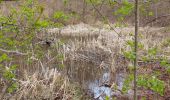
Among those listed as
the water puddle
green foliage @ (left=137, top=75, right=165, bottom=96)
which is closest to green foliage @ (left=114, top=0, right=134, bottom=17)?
green foliage @ (left=137, top=75, right=165, bottom=96)

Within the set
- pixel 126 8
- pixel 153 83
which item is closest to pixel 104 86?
pixel 126 8

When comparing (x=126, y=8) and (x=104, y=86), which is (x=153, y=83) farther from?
(x=104, y=86)

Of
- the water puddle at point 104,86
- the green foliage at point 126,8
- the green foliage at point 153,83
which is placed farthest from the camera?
the water puddle at point 104,86

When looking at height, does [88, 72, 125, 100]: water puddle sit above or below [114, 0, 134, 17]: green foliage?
below

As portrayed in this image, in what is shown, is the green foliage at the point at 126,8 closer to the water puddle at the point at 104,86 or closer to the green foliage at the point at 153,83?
the green foliage at the point at 153,83

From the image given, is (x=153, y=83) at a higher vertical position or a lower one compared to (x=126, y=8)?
lower

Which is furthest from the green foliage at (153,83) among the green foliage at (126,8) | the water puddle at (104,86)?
the water puddle at (104,86)

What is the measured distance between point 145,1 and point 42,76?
4576mm

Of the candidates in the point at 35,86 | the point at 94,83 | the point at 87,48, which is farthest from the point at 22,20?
the point at 87,48

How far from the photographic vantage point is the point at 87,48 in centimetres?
1242

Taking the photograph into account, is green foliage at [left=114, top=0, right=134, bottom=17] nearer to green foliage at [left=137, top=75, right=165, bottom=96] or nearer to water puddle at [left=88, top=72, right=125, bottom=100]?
green foliage at [left=137, top=75, right=165, bottom=96]

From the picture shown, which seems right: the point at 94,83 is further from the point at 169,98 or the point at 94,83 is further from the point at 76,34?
the point at 76,34

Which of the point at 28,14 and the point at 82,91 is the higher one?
the point at 28,14

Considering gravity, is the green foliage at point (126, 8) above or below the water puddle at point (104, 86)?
above
